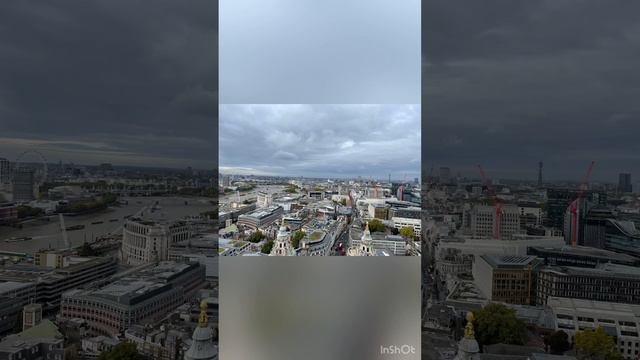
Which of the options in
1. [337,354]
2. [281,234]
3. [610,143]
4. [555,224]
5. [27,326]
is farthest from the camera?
[281,234]

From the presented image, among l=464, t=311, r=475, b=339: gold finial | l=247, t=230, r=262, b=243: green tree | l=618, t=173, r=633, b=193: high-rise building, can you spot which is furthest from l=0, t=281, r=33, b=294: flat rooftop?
l=618, t=173, r=633, b=193: high-rise building

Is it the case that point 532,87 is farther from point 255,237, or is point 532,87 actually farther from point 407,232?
point 255,237

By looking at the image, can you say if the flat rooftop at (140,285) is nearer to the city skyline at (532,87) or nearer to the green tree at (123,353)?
the green tree at (123,353)

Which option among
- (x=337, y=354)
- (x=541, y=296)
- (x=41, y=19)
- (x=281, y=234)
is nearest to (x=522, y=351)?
(x=541, y=296)

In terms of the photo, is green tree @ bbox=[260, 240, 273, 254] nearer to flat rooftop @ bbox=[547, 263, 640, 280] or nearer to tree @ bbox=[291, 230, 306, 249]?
tree @ bbox=[291, 230, 306, 249]

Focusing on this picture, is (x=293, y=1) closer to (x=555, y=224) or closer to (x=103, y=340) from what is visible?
(x=555, y=224)

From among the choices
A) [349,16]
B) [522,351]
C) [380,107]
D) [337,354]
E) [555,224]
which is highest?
[349,16]
